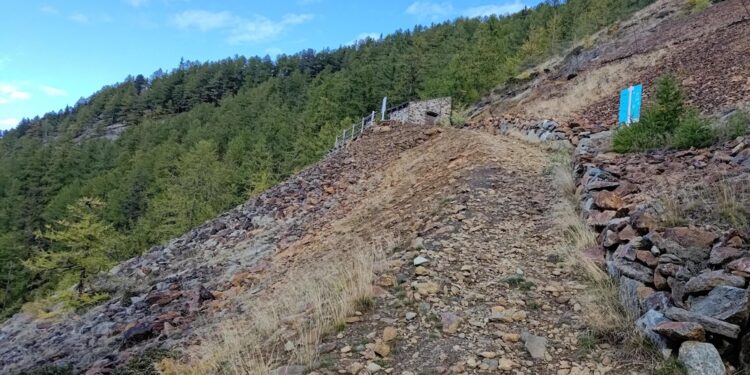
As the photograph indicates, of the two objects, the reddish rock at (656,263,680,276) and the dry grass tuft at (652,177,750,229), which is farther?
the dry grass tuft at (652,177,750,229)

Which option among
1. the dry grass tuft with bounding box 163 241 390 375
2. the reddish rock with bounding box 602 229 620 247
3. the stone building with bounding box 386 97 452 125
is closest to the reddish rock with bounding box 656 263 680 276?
the reddish rock with bounding box 602 229 620 247

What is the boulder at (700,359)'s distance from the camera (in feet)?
9.99

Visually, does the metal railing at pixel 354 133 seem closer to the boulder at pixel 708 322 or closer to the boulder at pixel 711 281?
the boulder at pixel 711 281

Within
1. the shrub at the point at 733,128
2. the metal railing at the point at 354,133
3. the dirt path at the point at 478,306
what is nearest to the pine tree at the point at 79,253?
the metal railing at the point at 354,133

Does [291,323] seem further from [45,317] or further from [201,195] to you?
[201,195]

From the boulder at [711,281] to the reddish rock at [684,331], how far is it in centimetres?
38

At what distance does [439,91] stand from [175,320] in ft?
97.4

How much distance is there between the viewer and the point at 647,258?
421 cm

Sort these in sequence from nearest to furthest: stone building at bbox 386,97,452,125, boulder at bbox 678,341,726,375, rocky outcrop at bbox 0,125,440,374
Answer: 1. boulder at bbox 678,341,726,375
2. rocky outcrop at bbox 0,125,440,374
3. stone building at bbox 386,97,452,125

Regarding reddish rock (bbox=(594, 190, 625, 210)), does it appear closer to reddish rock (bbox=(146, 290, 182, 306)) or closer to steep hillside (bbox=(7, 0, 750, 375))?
steep hillside (bbox=(7, 0, 750, 375))

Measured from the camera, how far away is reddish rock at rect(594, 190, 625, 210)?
5.83m

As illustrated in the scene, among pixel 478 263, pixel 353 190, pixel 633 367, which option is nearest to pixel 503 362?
pixel 633 367

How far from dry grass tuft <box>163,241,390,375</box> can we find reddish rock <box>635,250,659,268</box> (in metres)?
2.43

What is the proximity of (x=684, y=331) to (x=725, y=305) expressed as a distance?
0.35 meters
